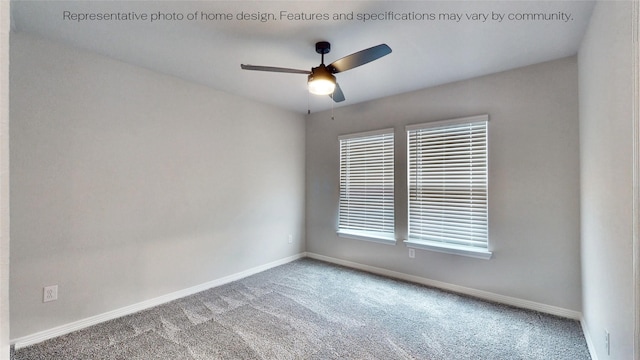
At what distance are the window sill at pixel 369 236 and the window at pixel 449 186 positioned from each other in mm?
274

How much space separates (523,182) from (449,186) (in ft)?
2.33

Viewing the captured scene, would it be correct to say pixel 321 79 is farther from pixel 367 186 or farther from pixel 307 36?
pixel 367 186

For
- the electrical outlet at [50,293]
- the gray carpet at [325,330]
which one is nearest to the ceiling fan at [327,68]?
the gray carpet at [325,330]

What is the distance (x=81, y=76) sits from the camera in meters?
2.48

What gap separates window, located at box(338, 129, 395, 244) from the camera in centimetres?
386

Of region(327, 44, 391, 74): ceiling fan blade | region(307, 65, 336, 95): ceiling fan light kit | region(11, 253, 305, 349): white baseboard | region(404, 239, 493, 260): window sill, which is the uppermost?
region(327, 44, 391, 74): ceiling fan blade

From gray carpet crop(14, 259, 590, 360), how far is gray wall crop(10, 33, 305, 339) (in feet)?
1.21

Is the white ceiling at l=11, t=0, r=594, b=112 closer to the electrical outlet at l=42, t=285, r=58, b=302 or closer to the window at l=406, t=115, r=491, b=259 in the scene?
the window at l=406, t=115, r=491, b=259

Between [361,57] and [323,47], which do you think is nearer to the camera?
[361,57]

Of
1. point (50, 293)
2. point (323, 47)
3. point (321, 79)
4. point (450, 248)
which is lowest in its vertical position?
point (50, 293)

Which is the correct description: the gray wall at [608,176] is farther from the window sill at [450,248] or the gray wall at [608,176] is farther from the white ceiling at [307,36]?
the window sill at [450,248]

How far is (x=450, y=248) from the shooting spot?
128 inches
